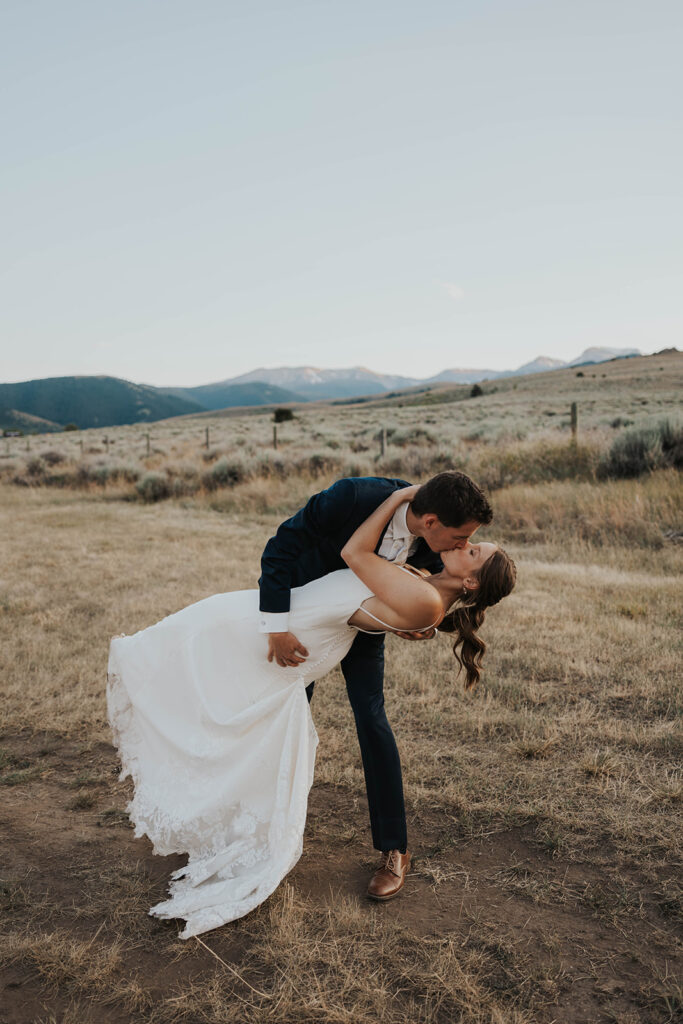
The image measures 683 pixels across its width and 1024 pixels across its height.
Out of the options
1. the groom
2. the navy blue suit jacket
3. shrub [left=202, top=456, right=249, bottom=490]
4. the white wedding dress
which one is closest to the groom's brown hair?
the groom

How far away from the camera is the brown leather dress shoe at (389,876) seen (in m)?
3.05

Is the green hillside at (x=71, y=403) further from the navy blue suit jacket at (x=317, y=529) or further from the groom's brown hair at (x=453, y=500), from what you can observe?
the groom's brown hair at (x=453, y=500)

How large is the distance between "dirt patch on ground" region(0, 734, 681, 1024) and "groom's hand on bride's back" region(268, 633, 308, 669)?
3.59 ft

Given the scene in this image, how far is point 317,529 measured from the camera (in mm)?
2943

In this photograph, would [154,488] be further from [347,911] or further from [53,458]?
[347,911]

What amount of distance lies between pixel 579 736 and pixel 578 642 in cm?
164

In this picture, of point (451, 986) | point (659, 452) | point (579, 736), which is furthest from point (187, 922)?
point (659, 452)

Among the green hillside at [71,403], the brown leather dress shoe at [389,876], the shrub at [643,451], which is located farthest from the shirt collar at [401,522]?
the green hillside at [71,403]

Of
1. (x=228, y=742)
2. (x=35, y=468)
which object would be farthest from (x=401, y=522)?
(x=35, y=468)

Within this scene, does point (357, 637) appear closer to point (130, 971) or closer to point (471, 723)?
point (130, 971)

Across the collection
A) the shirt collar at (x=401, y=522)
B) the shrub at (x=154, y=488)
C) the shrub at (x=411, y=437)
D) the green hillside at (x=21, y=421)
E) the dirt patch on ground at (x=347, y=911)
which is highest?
the green hillside at (x=21, y=421)

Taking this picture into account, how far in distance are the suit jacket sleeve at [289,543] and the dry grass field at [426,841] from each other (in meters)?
1.26

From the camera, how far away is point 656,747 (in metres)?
4.29

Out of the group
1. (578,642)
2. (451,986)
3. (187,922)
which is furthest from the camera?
(578,642)
